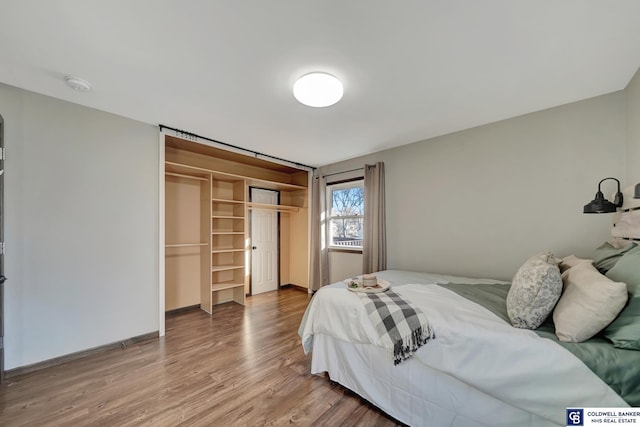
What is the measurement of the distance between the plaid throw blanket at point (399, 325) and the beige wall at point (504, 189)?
63.0 inches

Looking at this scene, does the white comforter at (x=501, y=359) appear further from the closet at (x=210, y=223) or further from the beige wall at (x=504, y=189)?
the closet at (x=210, y=223)

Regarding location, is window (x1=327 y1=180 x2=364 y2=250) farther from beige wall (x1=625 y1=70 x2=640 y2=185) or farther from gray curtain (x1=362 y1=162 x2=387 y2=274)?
beige wall (x1=625 y1=70 x2=640 y2=185)

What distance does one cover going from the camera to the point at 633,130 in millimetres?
1932

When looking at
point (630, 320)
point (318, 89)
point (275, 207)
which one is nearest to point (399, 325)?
point (630, 320)

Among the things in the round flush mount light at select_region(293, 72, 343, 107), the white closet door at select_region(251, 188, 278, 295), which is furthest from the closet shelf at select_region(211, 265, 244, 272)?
the round flush mount light at select_region(293, 72, 343, 107)

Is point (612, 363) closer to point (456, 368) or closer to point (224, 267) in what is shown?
point (456, 368)

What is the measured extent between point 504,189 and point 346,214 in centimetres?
229

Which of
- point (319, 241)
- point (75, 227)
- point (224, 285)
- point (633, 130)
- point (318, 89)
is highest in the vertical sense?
point (318, 89)

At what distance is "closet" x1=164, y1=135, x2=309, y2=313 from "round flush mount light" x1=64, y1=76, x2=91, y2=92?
0.98 metres

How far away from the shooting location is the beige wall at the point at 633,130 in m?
1.84

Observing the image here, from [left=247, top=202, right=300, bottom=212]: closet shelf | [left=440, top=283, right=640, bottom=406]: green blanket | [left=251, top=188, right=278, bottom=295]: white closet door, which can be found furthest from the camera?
[left=251, top=188, right=278, bottom=295]: white closet door

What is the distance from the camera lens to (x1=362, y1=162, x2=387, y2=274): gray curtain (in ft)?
11.6

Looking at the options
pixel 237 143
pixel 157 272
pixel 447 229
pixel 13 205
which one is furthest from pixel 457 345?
pixel 13 205

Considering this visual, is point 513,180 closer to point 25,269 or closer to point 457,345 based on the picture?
point 457,345
